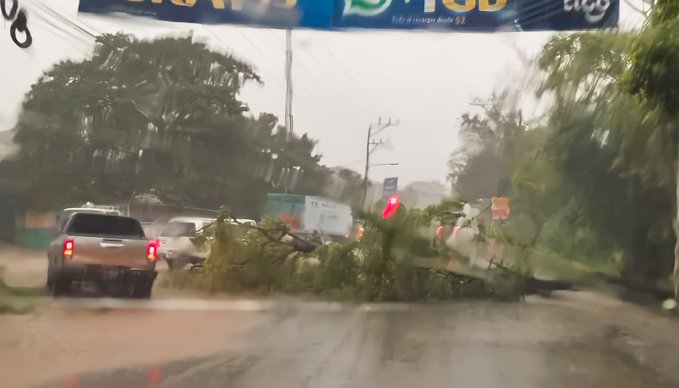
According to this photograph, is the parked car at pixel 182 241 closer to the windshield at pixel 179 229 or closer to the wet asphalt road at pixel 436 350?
the windshield at pixel 179 229

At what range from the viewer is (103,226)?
5906 mm

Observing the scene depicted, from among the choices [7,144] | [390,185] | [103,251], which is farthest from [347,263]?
[7,144]

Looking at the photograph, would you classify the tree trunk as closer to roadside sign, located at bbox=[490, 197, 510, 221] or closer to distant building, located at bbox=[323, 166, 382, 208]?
roadside sign, located at bbox=[490, 197, 510, 221]

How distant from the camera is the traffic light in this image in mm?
6254

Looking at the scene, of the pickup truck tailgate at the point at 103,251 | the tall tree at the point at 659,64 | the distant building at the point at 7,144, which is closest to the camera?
the tall tree at the point at 659,64

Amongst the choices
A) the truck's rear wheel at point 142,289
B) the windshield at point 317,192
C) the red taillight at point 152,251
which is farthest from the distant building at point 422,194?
the truck's rear wheel at point 142,289

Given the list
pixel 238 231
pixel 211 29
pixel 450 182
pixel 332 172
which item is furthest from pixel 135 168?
pixel 450 182

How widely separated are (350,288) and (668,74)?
346cm

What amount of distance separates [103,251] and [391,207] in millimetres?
2827

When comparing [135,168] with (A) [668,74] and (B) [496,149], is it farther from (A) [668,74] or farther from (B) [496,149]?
(A) [668,74]

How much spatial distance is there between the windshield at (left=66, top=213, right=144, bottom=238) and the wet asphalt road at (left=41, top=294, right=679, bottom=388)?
1.26 meters

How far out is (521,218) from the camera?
21.2 ft

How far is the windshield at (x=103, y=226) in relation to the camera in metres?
5.88

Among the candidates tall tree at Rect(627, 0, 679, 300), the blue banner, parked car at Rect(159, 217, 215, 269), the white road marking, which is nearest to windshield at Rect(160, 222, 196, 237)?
parked car at Rect(159, 217, 215, 269)
